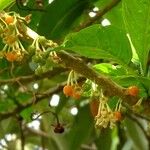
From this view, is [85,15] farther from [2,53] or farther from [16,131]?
[2,53]

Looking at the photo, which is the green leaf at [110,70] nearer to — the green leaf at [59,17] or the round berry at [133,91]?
the round berry at [133,91]

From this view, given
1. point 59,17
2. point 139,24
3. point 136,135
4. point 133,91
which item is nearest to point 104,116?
point 133,91

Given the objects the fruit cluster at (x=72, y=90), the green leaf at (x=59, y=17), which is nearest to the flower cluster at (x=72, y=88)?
the fruit cluster at (x=72, y=90)

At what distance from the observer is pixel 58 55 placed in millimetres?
889

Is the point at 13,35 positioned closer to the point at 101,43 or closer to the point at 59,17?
the point at 101,43

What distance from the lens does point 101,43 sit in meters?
0.92

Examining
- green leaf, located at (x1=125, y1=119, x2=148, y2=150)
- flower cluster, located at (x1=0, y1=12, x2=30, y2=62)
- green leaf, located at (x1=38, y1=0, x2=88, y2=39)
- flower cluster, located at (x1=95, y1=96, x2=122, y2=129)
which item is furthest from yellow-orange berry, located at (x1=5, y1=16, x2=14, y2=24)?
green leaf, located at (x1=125, y1=119, x2=148, y2=150)

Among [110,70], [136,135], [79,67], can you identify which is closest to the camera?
[79,67]

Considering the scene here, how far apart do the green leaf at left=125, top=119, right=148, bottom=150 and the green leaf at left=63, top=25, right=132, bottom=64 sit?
113cm

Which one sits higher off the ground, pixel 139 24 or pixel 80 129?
pixel 139 24

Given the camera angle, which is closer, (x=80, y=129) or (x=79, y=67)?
(x=79, y=67)

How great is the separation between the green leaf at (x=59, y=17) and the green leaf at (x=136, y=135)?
2.17 ft

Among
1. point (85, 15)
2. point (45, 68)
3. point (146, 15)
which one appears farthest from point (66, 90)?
point (85, 15)

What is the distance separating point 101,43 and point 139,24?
0.36 ft
